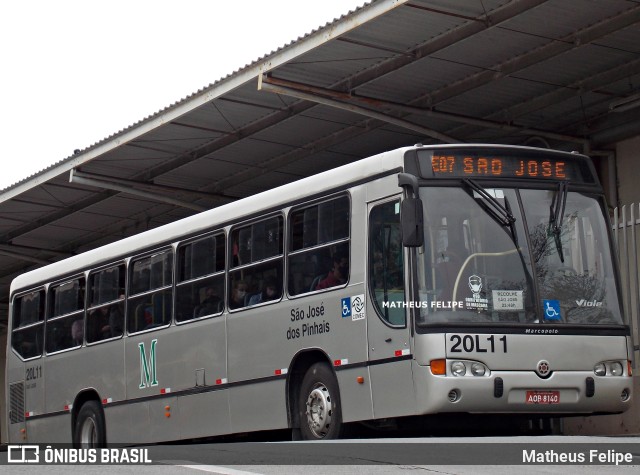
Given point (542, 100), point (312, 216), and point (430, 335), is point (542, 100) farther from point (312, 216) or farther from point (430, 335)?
point (430, 335)

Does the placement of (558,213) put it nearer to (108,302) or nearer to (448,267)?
(448,267)

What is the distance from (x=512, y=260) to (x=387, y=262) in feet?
4.22

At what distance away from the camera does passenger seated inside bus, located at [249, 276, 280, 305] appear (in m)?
Answer: 15.8

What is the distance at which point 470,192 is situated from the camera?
14.0m

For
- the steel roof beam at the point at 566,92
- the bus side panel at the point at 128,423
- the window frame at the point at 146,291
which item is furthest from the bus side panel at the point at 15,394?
the steel roof beam at the point at 566,92

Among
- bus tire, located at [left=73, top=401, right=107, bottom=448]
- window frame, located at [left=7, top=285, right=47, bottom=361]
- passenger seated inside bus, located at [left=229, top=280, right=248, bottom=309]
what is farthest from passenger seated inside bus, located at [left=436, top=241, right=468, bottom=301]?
window frame, located at [left=7, top=285, right=47, bottom=361]

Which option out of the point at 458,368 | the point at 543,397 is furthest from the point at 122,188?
the point at 543,397

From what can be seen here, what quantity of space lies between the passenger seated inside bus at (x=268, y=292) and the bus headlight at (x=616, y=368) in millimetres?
3976

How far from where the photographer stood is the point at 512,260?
45.1ft

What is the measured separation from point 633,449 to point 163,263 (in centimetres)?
778

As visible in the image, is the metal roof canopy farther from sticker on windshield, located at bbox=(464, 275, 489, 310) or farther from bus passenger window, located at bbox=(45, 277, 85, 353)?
sticker on windshield, located at bbox=(464, 275, 489, 310)

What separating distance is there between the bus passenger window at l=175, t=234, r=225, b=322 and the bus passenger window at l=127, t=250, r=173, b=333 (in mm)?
319

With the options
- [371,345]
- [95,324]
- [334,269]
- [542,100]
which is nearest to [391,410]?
[371,345]

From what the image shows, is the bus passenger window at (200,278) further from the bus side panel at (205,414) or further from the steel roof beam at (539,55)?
the steel roof beam at (539,55)
